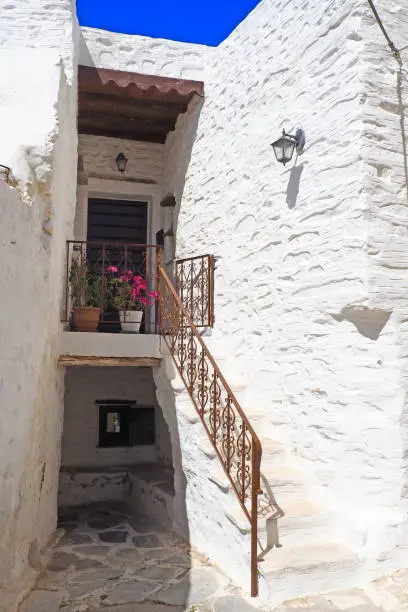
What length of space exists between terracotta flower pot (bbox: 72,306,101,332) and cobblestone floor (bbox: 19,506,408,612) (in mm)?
2439

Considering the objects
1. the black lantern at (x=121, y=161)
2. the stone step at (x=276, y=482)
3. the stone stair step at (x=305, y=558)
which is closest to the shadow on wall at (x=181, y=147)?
the black lantern at (x=121, y=161)

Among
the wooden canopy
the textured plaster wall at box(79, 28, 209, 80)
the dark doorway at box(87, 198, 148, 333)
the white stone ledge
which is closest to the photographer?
the white stone ledge

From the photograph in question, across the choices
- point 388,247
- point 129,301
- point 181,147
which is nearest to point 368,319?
point 388,247

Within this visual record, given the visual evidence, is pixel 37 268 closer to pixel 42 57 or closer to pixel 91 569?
pixel 91 569

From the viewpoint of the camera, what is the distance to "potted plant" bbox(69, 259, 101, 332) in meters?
6.54

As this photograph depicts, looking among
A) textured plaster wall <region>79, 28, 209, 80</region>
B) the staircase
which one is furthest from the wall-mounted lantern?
textured plaster wall <region>79, 28, 209, 80</region>

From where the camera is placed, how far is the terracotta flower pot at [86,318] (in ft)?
21.4

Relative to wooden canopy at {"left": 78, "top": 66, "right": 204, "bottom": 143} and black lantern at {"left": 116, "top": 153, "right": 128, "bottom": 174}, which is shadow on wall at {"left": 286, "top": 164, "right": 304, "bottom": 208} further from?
black lantern at {"left": 116, "top": 153, "right": 128, "bottom": 174}

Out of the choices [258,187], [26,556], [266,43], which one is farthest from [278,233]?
[26,556]

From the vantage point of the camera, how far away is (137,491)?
7395 millimetres

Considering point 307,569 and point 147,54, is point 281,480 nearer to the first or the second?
point 307,569

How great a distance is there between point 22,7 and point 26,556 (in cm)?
650

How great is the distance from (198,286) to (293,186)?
246 cm

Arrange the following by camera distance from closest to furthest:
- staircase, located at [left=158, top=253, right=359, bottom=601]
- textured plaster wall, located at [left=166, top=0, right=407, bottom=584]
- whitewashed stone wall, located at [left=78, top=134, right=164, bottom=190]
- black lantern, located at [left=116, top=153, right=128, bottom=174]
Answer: staircase, located at [left=158, top=253, right=359, bottom=601] → textured plaster wall, located at [left=166, top=0, right=407, bottom=584] → black lantern, located at [left=116, top=153, right=128, bottom=174] → whitewashed stone wall, located at [left=78, top=134, right=164, bottom=190]
